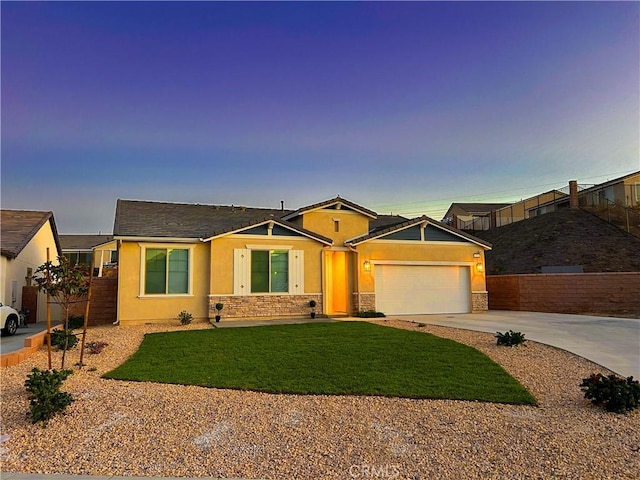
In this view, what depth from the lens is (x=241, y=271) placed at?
14.9 metres

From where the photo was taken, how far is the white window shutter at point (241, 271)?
583 inches

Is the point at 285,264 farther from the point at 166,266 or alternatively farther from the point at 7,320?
the point at 7,320

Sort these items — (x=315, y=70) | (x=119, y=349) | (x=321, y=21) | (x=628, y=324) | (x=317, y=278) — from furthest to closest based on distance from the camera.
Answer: (x=317, y=278), (x=315, y=70), (x=628, y=324), (x=321, y=21), (x=119, y=349)

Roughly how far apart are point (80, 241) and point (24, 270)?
19594 millimetres

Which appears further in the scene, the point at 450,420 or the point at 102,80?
the point at 102,80

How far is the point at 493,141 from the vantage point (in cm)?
1841

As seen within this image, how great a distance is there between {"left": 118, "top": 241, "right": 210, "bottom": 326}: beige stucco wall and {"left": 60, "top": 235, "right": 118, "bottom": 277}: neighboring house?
16.8 meters

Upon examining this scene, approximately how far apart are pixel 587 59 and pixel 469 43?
392 centimetres

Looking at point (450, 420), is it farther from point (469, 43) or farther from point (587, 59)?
point (587, 59)

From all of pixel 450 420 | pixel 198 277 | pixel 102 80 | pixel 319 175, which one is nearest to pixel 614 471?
pixel 450 420

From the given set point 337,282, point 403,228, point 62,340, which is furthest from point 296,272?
point 62,340

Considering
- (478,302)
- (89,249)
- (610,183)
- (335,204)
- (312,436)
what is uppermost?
(610,183)

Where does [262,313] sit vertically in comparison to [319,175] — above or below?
below

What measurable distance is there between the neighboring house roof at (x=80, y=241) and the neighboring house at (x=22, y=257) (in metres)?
12.8
